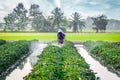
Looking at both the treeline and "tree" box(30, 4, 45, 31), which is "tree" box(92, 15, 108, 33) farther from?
"tree" box(30, 4, 45, 31)

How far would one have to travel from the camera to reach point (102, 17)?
348 feet

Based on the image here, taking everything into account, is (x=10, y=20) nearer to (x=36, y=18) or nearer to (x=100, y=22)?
(x=36, y=18)

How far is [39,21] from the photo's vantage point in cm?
9656

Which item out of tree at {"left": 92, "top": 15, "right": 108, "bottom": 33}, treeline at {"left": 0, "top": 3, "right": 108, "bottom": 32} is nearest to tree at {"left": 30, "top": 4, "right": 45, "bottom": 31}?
treeline at {"left": 0, "top": 3, "right": 108, "bottom": 32}

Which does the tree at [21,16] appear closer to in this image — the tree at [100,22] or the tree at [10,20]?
the tree at [10,20]

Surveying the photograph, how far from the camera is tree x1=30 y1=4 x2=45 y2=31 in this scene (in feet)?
310

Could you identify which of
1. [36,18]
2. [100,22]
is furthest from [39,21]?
[100,22]

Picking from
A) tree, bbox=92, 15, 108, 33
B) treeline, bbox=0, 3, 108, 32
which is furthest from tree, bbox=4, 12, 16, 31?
tree, bbox=92, 15, 108, 33

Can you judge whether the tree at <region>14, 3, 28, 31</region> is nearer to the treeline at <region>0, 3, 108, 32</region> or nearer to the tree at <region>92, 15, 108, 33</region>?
the treeline at <region>0, 3, 108, 32</region>

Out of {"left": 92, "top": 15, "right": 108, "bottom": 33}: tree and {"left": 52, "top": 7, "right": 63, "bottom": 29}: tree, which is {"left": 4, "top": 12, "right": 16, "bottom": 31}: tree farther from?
{"left": 92, "top": 15, "right": 108, "bottom": 33}: tree

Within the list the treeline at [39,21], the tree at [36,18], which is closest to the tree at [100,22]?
the treeline at [39,21]

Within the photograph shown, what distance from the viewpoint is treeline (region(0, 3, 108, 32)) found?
94500mm

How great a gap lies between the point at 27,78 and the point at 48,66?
156 centimetres

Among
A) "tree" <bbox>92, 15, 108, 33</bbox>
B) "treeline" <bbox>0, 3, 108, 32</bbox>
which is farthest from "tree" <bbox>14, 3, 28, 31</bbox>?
"tree" <bbox>92, 15, 108, 33</bbox>
